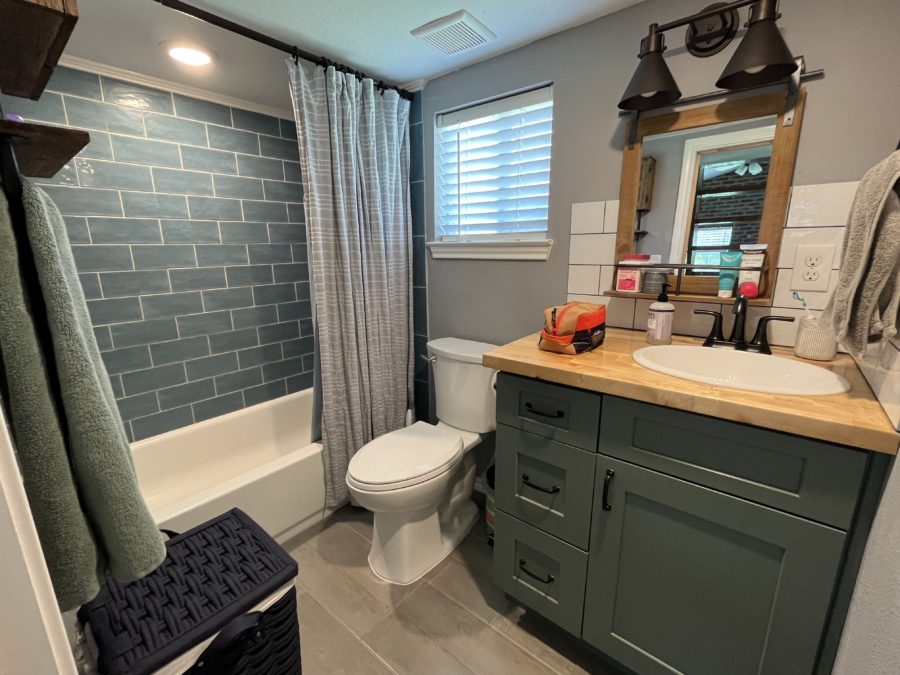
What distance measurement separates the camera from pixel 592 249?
155cm

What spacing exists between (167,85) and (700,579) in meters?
2.61

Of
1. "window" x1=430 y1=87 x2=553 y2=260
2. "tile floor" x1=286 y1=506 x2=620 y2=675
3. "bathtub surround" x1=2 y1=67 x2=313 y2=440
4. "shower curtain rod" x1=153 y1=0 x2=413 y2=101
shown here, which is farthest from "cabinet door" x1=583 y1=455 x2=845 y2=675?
"bathtub surround" x1=2 y1=67 x2=313 y2=440

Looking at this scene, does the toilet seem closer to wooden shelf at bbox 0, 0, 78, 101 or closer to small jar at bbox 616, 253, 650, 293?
small jar at bbox 616, 253, 650, 293

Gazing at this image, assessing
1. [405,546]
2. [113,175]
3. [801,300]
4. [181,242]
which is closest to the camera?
[801,300]

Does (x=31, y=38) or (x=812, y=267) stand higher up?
(x=31, y=38)

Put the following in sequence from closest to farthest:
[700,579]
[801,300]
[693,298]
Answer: [700,579]
[801,300]
[693,298]

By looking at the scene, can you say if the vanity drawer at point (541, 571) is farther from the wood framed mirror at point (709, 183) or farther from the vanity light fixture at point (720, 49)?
the vanity light fixture at point (720, 49)

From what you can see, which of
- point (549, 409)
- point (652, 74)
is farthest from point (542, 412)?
point (652, 74)

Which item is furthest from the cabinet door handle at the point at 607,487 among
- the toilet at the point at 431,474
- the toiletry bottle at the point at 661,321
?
the toilet at the point at 431,474

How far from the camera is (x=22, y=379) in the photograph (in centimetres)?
46

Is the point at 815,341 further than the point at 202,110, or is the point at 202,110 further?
the point at 202,110

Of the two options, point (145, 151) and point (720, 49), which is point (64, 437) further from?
point (720, 49)

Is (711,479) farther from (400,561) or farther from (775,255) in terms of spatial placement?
(400,561)

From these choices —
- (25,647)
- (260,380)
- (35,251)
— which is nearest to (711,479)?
(25,647)
